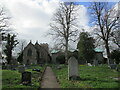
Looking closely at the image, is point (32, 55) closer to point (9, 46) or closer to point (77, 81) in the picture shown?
point (9, 46)

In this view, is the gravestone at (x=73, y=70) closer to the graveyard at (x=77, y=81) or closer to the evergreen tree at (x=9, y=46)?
the graveyard at (x=77, y=81)

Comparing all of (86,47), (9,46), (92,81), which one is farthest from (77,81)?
(9,46)

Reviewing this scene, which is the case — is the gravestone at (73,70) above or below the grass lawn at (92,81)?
above

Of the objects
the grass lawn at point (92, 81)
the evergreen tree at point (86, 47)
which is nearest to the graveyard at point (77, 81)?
the grass lawn at point (92, 81)

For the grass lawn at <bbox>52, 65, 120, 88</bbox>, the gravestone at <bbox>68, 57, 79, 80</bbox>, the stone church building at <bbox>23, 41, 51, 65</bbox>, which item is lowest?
the grass lawn at <bbox>52, 65, 120, 88</bbox>

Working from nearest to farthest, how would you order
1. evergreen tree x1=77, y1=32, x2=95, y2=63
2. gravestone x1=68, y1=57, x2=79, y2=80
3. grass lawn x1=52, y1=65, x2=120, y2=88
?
grass lawn x1=52, y1=65, x2=120, y2=88, gravestone x1=68, y1=57, x2=79, y2=80, evergreen tree x1=77, y1=32, x2=95, y2=63

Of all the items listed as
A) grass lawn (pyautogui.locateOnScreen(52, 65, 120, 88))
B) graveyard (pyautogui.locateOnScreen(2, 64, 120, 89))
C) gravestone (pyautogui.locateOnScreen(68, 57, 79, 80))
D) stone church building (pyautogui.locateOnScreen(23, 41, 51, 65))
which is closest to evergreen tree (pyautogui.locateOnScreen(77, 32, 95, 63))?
stone church building (pyautogui.locateOnScreen(23, 41, 51, 65))

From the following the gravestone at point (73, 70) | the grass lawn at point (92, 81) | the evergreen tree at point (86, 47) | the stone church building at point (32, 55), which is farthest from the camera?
the stone church building at point (32, 55)

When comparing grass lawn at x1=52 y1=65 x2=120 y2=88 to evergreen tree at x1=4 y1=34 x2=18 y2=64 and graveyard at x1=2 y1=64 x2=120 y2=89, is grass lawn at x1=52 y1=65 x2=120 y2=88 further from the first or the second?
evergreen tree at x1=4 y1=34 x2=18 y2=64

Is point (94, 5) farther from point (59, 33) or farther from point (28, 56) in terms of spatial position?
point (28, 56)

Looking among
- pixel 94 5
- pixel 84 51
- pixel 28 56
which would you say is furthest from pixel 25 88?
pixel 28 56

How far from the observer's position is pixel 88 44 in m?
40.0

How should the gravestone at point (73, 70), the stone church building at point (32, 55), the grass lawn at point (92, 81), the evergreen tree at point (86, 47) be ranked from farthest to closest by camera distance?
the stone church building at point (32, 55)
the evergreen tree at point (86, 47)
the gravestone at point (73, 70)
the grass lawn at point (92, 81)

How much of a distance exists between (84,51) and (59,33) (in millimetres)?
10573
